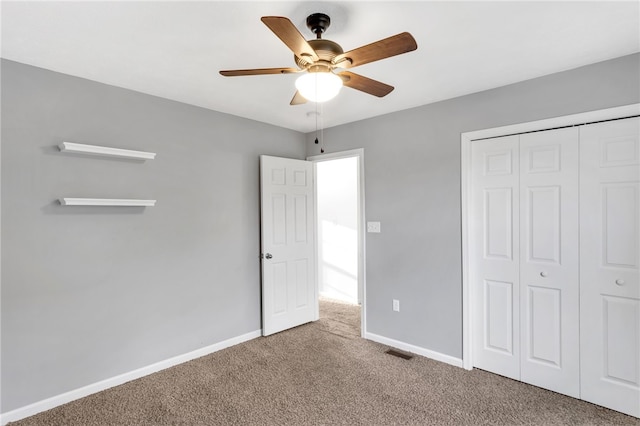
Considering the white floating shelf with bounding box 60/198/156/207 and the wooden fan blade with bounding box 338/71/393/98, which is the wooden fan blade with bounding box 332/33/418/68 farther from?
the white floating shelf with bounding box 60/198/156/207

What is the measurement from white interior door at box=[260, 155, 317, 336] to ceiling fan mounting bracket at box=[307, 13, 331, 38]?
6.57ft

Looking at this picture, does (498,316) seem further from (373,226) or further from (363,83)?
(363,83)

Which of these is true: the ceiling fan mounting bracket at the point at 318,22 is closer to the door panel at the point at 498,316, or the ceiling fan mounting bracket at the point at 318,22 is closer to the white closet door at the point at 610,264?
the white closet door at the point at 610,264

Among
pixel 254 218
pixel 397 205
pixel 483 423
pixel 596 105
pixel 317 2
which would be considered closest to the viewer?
pixel 317 2

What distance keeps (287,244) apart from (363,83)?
2.34 meters

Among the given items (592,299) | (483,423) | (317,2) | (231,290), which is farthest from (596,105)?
(231,290)

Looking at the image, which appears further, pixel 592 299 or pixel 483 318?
pixel 483 318

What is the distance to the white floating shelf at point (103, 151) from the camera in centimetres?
237

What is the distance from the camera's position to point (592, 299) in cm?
239

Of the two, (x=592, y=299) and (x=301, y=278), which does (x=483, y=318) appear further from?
(x=301, y=278)

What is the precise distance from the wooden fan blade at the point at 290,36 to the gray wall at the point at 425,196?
1553mm

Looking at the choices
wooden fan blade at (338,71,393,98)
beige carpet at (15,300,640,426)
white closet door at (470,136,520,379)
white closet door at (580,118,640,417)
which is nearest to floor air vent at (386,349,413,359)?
beige carpet at (15,300,640,426)

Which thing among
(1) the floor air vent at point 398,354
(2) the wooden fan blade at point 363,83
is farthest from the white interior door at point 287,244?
(2) the wooden fan blade at point 363,83

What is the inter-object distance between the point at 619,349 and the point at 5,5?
163 inches
